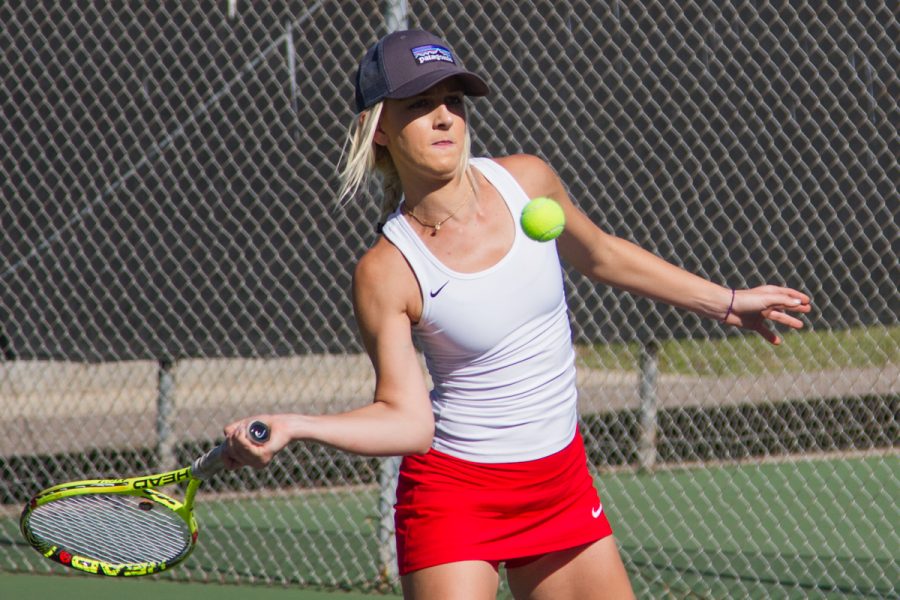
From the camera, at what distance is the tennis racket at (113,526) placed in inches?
121

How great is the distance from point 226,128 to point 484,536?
3252 mm

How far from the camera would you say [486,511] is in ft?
8.64

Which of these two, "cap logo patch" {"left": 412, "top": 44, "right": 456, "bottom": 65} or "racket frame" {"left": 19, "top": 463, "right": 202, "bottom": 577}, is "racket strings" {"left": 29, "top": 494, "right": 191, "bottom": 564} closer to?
"racket frame" {"left": 19, "top": 463, "right": 202, "bottom": 577}

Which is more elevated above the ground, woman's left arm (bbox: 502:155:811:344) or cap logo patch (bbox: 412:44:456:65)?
cap logo patch (bbox: 412:44:456:65)

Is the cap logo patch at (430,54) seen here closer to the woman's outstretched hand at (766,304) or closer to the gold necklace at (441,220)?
the gold necklace at (441,220)

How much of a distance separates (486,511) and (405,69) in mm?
914

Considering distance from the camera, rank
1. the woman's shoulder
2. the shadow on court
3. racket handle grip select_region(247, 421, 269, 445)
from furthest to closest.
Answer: the shadow on court
the woman's shoulder
racket handle grip select_region(247, 421, 269, 445)

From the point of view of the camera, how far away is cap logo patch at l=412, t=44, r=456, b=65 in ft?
8.56

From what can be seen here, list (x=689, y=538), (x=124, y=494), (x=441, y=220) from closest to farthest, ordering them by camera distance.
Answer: (x=441, y=220)
(x=124, y=494)
(x=689, y=538)

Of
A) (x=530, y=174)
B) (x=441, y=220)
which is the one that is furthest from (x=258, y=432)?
(x=530, y=174)

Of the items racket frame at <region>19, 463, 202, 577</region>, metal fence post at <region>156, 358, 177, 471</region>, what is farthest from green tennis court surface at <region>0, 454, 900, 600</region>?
racket frame at <region>19, 463, 202, 577</region>

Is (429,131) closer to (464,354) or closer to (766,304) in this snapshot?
(464,354)

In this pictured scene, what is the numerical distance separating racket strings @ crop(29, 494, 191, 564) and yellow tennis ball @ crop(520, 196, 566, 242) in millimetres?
1231

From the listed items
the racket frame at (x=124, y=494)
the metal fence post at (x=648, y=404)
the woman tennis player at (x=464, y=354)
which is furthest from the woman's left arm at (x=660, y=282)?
the metal fence post at (x=648, y=404)
